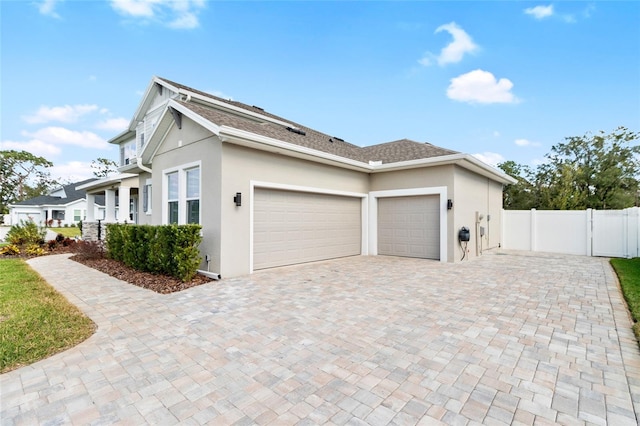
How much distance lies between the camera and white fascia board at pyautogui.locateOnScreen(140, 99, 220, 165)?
285 inches

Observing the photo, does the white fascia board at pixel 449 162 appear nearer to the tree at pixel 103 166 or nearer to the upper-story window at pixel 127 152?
the upper-story window at pixel 127 152

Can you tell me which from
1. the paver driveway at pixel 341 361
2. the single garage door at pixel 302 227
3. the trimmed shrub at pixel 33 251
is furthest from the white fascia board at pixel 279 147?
the trimmed shrub at pixel 33 251

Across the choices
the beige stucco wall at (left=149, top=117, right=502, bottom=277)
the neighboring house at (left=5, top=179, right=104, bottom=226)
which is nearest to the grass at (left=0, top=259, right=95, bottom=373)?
the beige stucco wall at (left=149, top=117, right=502, bottom=277)

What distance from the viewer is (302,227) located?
931cm

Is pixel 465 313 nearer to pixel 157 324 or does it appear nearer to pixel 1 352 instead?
pixel 157 324

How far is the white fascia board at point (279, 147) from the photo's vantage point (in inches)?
277

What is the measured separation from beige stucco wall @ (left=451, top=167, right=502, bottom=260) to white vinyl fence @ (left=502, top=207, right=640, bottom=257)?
2.38 feet

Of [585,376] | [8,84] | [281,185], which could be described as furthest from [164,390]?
[8,84]

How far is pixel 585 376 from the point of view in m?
2.88

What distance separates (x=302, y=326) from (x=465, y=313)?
2570mm

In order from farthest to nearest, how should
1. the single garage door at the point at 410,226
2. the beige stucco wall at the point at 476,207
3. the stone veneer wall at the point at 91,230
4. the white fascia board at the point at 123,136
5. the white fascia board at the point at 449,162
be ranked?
the white fascia board at the point at 123,136 → the stone veneer wall at the point at 91,230 → the single garage door at the point at 410,226 → the beige stucco wall at the point at 476,207 → the white fascia board at the point at 449,162

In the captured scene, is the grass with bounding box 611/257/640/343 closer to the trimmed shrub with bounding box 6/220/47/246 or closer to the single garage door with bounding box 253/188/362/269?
the single garage door with bounding box 253/188/362/269

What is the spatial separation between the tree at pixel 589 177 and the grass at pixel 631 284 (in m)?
10.4

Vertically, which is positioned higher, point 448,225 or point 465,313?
point 448,225
